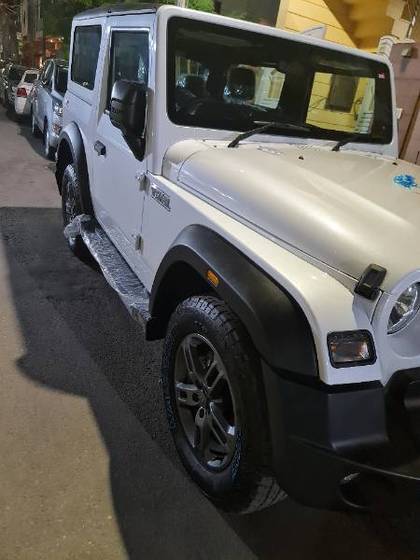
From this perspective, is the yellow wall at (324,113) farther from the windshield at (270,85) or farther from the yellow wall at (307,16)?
the yellow wall at (307,16)

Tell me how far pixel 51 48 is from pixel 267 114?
2536 cm

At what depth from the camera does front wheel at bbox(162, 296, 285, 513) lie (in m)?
1.61

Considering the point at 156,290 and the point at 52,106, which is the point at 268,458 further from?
the point at 52,106

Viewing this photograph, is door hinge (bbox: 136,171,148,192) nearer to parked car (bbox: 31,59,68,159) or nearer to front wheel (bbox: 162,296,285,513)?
front wheel (bbox: 162,296,285,513)

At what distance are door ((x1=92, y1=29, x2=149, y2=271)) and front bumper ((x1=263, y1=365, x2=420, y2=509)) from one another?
→ 63.9 inches

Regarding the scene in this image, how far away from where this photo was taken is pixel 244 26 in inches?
101

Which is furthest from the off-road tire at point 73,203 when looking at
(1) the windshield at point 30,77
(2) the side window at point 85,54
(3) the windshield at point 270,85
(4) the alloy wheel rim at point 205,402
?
(1) the windshield at point 30,77

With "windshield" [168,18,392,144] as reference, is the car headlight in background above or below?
below

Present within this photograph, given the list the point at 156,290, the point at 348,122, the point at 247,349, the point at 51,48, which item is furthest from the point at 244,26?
the point at 51,48

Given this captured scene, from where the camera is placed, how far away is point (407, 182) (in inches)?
86.0

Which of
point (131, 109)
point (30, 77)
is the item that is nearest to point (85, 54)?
point (131, 109)

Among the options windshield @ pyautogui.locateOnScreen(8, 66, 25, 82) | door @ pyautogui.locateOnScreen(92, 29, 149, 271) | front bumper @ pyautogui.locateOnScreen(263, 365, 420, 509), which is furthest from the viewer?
windshield @ pyautogui.locateOnScreen(8, 66, 25, 82)

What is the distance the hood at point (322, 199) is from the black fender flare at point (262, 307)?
20 cm

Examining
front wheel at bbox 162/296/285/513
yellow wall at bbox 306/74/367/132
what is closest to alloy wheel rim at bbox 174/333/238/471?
front wheel at bbox 162/296/285/513
